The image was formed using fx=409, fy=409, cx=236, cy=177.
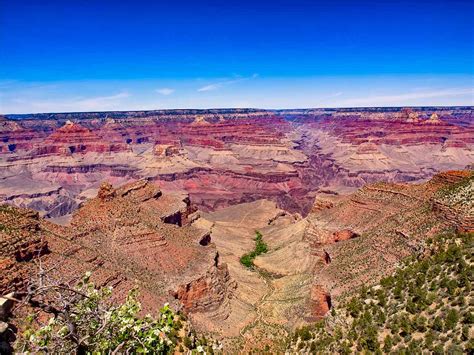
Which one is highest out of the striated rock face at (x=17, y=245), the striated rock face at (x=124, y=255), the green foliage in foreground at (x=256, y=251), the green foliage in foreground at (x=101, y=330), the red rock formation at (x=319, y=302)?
the green foliage in foreground at (x=101, y=330)

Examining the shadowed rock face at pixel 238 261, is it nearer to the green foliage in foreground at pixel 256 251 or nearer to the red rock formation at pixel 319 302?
the red rock formation at pixel 319 302

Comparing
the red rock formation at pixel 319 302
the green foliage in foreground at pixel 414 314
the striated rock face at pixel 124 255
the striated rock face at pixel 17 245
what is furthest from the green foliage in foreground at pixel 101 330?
the red rock formation at pixel 319 302

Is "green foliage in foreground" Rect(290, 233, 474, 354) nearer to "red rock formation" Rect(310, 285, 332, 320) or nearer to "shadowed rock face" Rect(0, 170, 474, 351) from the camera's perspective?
"shadowed rock face" Rect(0, 170, 474, 351)

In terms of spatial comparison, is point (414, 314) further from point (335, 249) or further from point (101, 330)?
point (335, 249)

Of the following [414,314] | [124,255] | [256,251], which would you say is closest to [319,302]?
[414,314]

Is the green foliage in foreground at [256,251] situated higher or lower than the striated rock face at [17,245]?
lower

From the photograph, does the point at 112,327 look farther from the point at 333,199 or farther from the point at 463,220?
the point at 333,199

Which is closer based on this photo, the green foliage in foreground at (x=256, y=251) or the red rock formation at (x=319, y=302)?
the red rock formation at (x=319, y=302)
